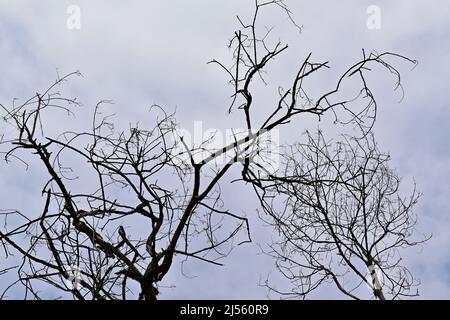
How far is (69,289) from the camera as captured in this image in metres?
3.48

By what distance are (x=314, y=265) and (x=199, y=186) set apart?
1.98 m

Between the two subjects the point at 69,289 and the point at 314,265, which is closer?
the point at 69,289

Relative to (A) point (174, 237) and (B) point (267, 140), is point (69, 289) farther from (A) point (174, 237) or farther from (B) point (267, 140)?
(B) point (267, 140)
